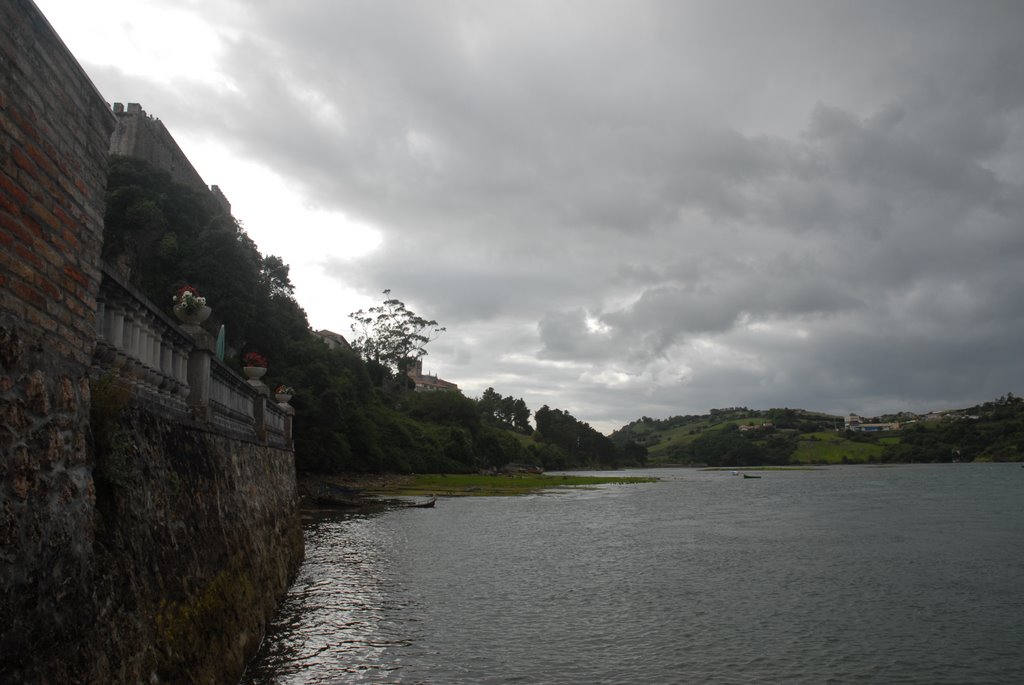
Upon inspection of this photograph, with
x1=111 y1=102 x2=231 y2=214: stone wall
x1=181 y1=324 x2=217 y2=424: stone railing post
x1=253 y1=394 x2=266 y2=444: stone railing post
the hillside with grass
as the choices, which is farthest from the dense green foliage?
the hillside with grass

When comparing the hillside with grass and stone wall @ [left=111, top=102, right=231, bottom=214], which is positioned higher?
stone wall @ [left=111, top=102, right=231, bottom=214]

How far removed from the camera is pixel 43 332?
5.06 metres

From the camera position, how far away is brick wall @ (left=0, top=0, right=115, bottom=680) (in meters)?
4.47

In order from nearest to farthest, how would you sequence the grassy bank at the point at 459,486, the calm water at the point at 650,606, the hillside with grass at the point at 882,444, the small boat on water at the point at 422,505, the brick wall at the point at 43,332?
1. the brick wall at the point at 43,332
2. the calm water at the point at 650,606
3. the small boat on water at the point at 422,505
4. the grassy bank at the point at 459,486
5. the hillside with grass at the point at 882,444

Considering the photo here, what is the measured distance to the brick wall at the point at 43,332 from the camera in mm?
4469

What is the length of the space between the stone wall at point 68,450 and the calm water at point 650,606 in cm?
394

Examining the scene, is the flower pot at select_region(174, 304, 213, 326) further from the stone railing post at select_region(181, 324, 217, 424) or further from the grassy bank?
the grassy bank

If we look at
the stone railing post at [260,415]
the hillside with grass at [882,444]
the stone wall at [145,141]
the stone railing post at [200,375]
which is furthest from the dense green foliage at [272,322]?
the hillside with grass at [882,444]

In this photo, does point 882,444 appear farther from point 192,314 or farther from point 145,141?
point 192,314

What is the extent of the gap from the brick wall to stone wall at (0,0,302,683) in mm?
13

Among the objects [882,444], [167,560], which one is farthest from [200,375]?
[882,444]

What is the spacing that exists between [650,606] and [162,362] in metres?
11.6

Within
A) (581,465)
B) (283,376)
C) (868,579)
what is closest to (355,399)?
(283,376)

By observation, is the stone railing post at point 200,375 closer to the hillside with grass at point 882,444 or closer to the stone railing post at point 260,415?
the stone railing post at point 260,415
